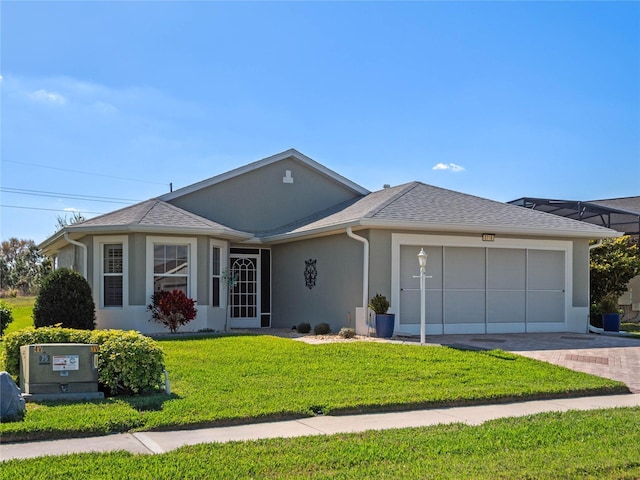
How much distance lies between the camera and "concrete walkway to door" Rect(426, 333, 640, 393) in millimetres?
11094

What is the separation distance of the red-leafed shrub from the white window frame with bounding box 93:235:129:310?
90 cm

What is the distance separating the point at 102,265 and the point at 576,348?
11.7m

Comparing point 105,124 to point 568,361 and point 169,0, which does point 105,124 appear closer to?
point 169,0

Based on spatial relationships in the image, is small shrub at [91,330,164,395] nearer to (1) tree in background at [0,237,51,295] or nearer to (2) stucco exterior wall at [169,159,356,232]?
(2) stucco exterior wall at [169,159,356,232]

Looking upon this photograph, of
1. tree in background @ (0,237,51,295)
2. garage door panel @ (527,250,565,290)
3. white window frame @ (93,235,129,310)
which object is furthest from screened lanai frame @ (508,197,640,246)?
tree in background @ (0,237,51,295)

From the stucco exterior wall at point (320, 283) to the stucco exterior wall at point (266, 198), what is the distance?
130cm

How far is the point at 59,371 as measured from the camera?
26.0ft

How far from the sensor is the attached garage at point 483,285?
1566cm

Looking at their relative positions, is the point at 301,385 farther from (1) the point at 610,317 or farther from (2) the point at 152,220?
(1) the point at 610,317

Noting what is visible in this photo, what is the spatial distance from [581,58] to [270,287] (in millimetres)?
10974

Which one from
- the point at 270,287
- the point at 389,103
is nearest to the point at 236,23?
the point at 389,103

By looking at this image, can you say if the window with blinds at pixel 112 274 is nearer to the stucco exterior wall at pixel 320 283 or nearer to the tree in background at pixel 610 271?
the stucco exterior wall at pixel 320 283

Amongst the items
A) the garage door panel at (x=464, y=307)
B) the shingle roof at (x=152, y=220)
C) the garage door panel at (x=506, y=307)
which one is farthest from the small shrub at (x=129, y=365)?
the garage door panel at (x=506, y=307)

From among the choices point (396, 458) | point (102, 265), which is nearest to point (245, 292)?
point (102, 265)
